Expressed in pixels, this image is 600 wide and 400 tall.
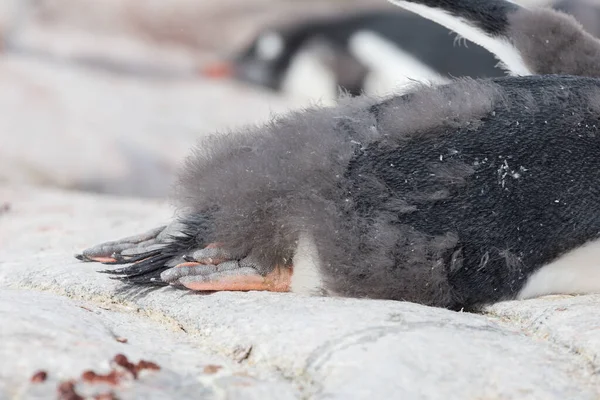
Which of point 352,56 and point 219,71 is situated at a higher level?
point 352,56

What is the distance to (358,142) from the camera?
1.99 m

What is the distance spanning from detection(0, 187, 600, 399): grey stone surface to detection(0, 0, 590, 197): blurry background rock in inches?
23.4

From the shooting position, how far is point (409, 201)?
198cm

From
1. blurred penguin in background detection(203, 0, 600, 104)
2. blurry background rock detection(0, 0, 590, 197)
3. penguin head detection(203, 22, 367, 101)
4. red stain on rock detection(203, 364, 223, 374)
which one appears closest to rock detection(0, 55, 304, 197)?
blurry background rock detection(0, 0, 590, 197)

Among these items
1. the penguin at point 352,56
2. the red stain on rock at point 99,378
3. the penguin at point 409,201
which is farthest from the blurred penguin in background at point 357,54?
the red stain on rock at point 99,378

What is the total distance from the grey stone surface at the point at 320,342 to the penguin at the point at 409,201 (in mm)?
70

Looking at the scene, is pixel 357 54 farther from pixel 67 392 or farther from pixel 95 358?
pixel 67 392

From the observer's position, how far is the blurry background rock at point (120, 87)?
5168 mm

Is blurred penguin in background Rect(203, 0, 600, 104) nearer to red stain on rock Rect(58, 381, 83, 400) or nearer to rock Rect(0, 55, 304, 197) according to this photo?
rock Rect(0, 55, 304, 197)

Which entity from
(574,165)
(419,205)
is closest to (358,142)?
(419,205)

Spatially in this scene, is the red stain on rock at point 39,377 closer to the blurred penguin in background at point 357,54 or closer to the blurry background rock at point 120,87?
the blurry background rock at point 120,87

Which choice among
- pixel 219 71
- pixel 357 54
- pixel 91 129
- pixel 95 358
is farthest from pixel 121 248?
pixel 219 71

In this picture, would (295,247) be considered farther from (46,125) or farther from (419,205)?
(46,125)

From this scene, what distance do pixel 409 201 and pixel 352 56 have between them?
6.30m
